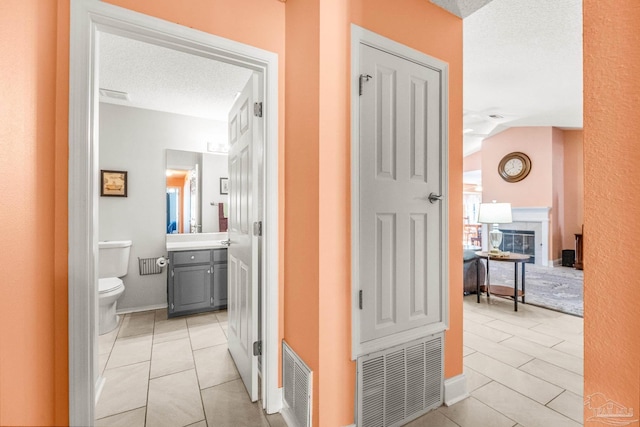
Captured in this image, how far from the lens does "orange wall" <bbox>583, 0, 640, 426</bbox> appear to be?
49 centimetres

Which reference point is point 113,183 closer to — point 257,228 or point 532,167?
point 257,228

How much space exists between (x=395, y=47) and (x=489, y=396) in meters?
2.25

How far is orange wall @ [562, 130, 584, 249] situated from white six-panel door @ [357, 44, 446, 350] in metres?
6.70

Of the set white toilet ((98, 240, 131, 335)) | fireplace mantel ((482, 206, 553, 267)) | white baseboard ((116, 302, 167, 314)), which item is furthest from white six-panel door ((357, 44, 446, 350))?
fireplace mantel ((482, 206, 553, 267))

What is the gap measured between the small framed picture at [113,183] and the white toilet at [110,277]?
568 mm

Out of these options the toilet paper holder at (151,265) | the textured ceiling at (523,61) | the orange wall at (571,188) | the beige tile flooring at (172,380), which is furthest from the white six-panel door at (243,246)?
the orange wall at (571,188)

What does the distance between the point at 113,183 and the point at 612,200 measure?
405 cm

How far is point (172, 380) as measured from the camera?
1.94 m

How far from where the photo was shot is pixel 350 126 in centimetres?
139

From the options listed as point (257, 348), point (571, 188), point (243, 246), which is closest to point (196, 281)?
point (243, 246)

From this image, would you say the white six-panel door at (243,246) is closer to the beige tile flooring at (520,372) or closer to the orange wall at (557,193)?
the beige tile flooring at (520,372)

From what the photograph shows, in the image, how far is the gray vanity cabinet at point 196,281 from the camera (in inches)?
120

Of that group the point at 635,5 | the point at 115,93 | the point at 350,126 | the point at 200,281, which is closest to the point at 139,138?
the point at 115,93

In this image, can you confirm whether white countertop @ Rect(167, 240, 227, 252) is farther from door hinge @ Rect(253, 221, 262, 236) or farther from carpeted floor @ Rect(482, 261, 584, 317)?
carpeted floor @ Rect(482, 261, 584, 317)
